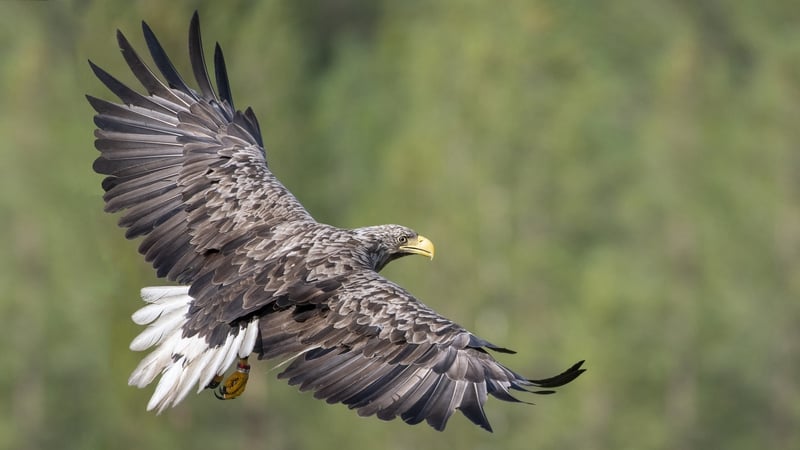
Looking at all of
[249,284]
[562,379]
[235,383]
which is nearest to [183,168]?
[249,284]

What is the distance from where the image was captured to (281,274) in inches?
504

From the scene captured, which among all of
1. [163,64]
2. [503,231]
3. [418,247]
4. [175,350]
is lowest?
[175,350]

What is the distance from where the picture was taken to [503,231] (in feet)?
114

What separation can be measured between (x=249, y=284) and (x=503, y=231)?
22.3 m

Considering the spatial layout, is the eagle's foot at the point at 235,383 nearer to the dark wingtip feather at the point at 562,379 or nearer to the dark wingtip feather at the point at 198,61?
the dark wingtip feather at the point at 198,61

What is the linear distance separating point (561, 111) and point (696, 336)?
25.9 ft

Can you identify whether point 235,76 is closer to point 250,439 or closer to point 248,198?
point 250,439

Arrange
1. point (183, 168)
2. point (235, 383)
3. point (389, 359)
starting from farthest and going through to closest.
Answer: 1. point (183, 168)
2. point (235, 383)
3. point (389, 359)

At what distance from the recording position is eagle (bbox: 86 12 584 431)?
11.9m

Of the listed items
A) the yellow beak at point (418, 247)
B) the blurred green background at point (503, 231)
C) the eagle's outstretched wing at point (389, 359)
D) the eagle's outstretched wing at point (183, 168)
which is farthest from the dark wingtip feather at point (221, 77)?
the blurred green background at point (503, 231)

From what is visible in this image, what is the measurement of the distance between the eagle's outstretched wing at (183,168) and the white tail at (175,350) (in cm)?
26

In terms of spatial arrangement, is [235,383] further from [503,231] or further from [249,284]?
[503,231]

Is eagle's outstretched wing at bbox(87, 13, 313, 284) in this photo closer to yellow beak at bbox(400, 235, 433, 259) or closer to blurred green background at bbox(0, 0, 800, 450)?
yellow beak at bbox(400, 235, 433, 259)

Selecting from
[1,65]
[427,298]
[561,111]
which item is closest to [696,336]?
[561,111]
